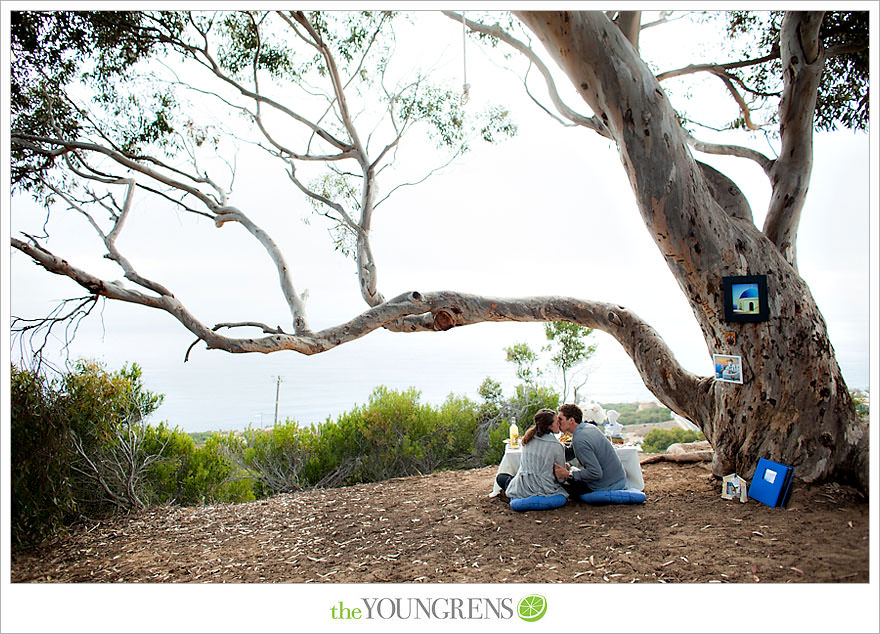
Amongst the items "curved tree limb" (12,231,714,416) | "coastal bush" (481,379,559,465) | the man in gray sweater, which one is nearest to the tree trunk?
"curved tree limb" (12,231,714,416)

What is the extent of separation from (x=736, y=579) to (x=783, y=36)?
3.13 m

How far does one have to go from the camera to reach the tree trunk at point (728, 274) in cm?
316

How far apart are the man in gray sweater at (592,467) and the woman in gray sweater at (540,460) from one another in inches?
2.1

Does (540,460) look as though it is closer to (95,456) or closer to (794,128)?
(794,128)

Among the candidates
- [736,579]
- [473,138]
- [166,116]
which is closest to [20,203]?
[166,116]

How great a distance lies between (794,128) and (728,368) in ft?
5.06

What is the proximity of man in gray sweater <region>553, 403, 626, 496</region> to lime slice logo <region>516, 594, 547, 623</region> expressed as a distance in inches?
42.5

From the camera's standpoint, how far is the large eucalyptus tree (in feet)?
10.8

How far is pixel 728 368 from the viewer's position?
3484 mm

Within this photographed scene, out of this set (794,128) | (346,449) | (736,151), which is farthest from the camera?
(346,449)

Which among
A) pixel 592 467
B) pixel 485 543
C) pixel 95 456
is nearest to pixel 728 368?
pixel 592 467

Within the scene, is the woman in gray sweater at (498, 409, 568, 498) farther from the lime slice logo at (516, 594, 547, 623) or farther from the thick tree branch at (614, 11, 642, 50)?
the thick tree branch at (614, 11, 642, 50)

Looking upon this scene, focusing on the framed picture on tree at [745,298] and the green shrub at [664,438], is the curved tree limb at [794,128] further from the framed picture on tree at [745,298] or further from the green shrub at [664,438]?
the green shrub at [664,438]

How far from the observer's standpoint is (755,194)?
19.4 feet
